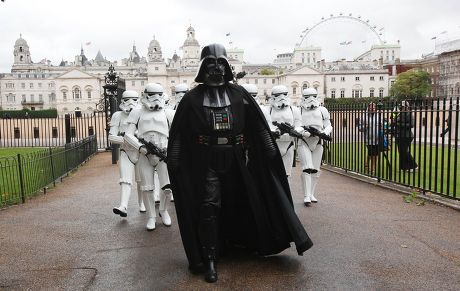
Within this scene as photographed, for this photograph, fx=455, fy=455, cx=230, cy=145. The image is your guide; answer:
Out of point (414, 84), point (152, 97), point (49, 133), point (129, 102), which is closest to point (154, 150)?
point (152, 97)

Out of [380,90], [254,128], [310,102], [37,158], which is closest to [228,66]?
[254,128]

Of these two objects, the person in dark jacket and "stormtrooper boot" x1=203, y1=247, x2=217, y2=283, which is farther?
the person in dark jacket

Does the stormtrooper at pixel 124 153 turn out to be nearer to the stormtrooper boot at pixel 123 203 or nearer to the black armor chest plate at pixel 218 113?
the stormtrooper boot at pixel 123 203

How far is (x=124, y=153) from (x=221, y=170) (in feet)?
9.81

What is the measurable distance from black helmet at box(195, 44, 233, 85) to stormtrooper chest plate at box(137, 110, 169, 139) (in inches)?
79.1

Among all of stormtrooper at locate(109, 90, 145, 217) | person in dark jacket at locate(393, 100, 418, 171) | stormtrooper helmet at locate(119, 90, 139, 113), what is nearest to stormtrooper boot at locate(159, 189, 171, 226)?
stormtrooper at locate(109, 90, 145, 217)

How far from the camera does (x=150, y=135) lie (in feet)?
21.3

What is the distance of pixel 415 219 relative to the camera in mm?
6746

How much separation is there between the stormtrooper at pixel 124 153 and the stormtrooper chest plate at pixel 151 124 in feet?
1.29

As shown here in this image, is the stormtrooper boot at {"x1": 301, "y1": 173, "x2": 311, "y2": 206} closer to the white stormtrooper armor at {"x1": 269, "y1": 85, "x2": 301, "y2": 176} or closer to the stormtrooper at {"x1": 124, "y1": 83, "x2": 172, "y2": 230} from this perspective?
the white stormtrooper armor at {"x1": 269, "y1": 85, "x2": 301, "y2": 176}

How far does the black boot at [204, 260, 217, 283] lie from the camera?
→ 4.38 m

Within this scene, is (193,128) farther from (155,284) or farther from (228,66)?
(155,284)

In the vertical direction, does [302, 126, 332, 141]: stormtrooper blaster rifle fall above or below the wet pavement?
above

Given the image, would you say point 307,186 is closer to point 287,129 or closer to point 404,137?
point 287,129
